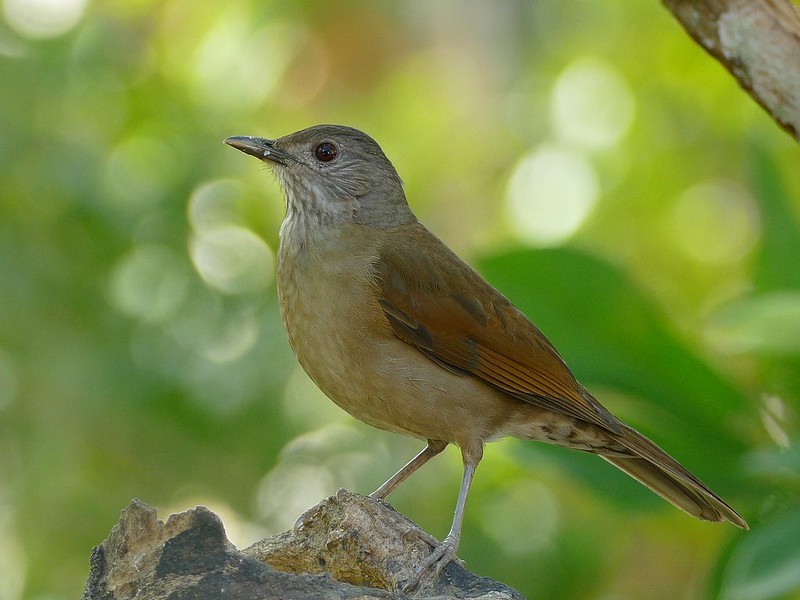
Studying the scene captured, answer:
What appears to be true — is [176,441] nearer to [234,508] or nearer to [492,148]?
[234,508]

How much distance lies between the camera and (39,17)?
20.1 ft

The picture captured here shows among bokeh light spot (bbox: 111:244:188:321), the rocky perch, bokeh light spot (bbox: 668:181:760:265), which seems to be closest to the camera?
the rocky perch

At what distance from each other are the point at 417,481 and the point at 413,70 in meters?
4.11

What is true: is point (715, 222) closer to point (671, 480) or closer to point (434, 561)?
point (671, 480)

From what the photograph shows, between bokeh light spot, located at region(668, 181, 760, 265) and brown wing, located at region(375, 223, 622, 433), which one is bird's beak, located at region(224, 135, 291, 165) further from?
bokeh light spot, located at region(668, 181, 760, 265)

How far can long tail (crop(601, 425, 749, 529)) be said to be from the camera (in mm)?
4289

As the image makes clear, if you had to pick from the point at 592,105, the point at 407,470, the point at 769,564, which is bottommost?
the point at 769,564

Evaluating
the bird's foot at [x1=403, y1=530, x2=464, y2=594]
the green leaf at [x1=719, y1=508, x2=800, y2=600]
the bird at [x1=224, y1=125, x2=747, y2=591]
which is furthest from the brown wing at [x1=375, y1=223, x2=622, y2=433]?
the bird's foot at [x1=403, y1=530, x2=464, y2=594]

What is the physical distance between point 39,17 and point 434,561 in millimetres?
4007

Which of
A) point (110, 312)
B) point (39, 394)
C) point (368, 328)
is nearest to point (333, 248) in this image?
point (368, 328)

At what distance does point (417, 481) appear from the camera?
6.14m

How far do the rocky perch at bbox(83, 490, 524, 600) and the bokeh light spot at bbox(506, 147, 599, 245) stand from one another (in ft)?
12.9

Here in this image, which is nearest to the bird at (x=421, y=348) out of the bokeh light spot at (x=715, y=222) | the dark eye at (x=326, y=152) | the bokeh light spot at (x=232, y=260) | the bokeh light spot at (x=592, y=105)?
the dark eye at (x=326, y=152)

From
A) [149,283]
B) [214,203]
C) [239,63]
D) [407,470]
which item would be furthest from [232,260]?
[407,470]
